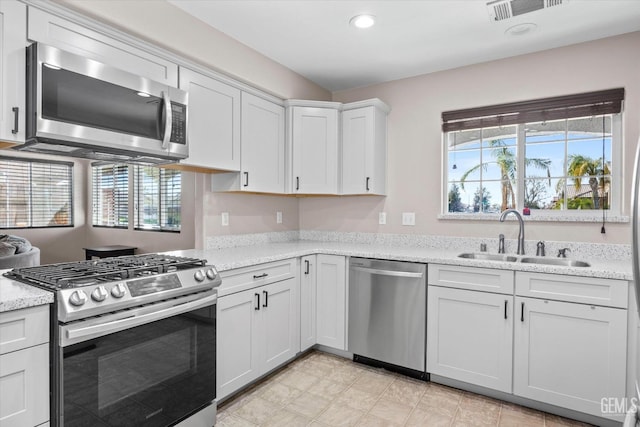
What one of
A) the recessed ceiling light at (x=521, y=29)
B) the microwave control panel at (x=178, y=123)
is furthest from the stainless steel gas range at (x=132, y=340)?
the recessed ceiling light at (x=521, y=29)

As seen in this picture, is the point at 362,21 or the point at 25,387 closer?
the point at 25,387

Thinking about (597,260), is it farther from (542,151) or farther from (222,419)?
(222,419)

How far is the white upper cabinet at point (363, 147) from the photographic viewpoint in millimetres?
3273

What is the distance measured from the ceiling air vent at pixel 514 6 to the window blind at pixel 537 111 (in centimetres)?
81

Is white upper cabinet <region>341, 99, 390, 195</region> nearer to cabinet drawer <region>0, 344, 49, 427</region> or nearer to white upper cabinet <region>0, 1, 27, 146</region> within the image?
white upper cabinet <region>0, 1, 27, 146</region>

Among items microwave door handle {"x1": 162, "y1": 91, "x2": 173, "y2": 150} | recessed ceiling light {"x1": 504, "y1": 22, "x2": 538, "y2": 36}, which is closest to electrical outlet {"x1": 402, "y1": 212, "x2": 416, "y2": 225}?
recessed ceiling light {"x1": 504, "y1": 22, "x2": 538, "y2": 36}

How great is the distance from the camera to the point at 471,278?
95.9 inches

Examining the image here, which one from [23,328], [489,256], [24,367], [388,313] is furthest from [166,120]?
[489,256]

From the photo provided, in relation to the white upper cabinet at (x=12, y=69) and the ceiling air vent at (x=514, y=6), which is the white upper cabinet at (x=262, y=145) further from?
the ceiling air vent at (x=514, y=6)

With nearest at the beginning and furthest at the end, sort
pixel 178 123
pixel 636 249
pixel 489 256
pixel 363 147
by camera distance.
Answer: pixel 636 249
pixel 178 123
pixel 489 256
pixel 363 147

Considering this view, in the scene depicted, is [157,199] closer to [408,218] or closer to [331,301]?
[331,301]

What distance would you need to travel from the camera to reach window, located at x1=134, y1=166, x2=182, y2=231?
4648 millimetres

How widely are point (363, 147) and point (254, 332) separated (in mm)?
1869

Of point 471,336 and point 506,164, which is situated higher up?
point 506,164
